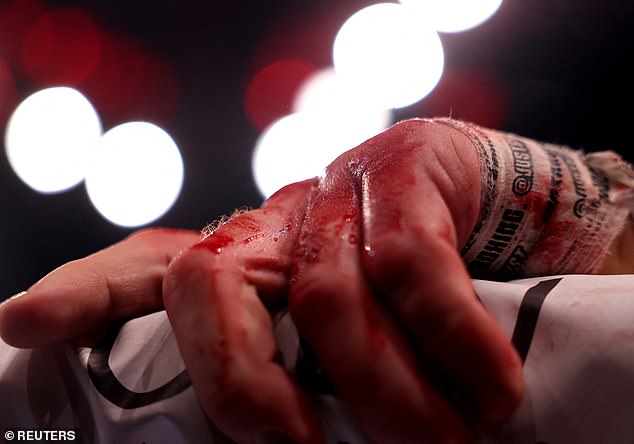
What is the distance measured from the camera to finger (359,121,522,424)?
30 cm

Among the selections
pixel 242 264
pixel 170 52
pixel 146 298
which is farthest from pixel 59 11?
pixel 242 264

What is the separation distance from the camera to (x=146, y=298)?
1.54 ft

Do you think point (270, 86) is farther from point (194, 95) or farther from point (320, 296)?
point (320, 296)

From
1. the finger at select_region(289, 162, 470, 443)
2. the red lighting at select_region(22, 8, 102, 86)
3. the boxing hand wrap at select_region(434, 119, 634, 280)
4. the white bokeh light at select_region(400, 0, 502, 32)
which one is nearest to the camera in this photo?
the finger at select_region(289, 162, 470, 443)

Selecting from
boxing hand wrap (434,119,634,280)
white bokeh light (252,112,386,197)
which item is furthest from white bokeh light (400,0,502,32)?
boxing hand wrap (434,119,634,280)

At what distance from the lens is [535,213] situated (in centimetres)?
46

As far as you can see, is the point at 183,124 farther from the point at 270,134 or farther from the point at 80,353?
the point at 80,353

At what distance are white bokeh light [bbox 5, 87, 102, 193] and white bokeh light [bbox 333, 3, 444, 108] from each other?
0.89m

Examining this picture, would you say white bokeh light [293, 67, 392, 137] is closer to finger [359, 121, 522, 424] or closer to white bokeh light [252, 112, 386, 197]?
white bokeh light [252, 112, 386, 197]

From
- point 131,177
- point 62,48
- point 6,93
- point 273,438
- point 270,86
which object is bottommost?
point 131,177

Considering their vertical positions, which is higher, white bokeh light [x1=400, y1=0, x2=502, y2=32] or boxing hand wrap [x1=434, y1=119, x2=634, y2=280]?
white bokeh light [x1=400, y1=0, x2=502, y2=32]

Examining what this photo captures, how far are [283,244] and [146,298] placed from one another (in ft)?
0.49

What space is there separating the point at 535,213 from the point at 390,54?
1519 millimetres

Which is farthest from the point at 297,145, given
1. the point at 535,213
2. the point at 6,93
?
the point at 535,213
